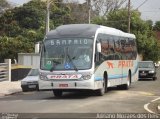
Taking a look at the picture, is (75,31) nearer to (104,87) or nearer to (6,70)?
(104,87)

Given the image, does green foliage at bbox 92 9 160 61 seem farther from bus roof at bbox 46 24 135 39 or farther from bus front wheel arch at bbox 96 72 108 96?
bus roof at bbox 46 24 135 39

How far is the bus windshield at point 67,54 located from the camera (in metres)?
23.6

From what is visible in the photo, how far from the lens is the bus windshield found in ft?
77.6

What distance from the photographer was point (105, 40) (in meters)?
26.2

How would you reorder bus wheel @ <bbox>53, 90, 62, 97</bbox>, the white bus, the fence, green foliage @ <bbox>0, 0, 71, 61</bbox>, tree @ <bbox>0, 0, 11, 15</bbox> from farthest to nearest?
tree @ <bbox>0, 0, 11, 15</bbox> < green foliage @ <bbox>0, 0, 71, 61</bbox> < the fence < bus wheel @ <bbox>53, 90, 62, 97</bbox> < the white bus

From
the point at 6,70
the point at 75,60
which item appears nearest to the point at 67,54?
the point at 75,60


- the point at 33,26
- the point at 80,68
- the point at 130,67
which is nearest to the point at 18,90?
the point at 130,67

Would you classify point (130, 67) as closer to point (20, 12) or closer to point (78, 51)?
point (78, 51)

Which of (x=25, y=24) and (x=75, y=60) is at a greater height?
(x=25, y=24)

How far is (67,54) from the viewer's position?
78.3ft

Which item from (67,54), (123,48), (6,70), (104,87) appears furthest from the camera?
(6,70)

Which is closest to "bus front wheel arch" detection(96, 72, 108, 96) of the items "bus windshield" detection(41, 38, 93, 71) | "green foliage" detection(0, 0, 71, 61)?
"bus windshield" detection(41, 38, 93, 71)

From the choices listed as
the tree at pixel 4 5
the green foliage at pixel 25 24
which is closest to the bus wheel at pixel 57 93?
the green foliage at pixel 25 24

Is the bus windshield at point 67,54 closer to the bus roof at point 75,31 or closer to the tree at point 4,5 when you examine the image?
the bus roof at point 75,31
